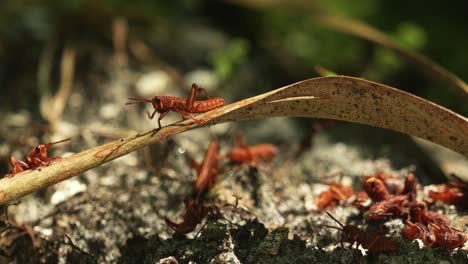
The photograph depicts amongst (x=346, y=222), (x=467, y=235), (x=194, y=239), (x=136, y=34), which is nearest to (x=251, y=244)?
(x=194, y=239)

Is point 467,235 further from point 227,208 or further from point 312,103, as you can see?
point 227,208

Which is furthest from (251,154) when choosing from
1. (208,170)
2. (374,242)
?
(374,242)

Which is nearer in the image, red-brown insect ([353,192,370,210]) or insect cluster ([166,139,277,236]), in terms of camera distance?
insect cluster ([166,139,277,236])

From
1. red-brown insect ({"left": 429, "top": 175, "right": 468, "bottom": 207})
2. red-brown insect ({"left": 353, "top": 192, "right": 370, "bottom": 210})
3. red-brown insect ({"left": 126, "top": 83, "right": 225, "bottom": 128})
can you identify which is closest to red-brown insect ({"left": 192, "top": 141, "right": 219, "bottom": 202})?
red-brown insect ({"left": 126, "top": 83, "right": 225, "bottom": 128})

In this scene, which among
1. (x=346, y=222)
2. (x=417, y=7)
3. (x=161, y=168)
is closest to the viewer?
(x=346, y=222)

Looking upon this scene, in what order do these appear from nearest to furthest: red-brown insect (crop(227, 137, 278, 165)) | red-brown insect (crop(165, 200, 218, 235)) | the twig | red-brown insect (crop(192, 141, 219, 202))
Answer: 1. the twig
2. red-brown insect (crop(165, 200, 218, 235))
3. red-brown insect (crop(192, 141, 219, 202))
4. red-brown insect (crop(227, 137, 278, 165))

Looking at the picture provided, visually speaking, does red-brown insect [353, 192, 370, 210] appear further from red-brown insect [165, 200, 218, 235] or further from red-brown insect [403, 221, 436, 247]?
red-brown insect [165, 200, 218, 235]

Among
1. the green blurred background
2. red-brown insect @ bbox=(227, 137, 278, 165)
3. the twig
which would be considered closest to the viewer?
the twig

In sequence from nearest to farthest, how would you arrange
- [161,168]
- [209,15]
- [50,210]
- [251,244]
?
[251,244]
[50,210]
[161,168]
[209,15]
